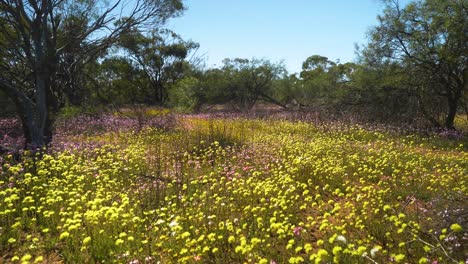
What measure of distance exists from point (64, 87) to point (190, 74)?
2344 centimetres

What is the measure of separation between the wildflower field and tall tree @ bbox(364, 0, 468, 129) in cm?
468

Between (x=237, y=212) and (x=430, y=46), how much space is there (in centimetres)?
1265

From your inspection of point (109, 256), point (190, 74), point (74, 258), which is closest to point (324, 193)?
point (109, 256)

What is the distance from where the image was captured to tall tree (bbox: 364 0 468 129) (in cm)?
1266

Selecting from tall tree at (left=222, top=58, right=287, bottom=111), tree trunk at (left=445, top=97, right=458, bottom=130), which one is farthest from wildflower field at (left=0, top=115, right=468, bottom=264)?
tall tree at (left=222, top=58, right=287, bottom=111)

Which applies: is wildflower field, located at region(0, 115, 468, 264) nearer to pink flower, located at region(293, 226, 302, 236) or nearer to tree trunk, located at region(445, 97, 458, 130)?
pink flower, located at region(293, 226, 302, 236)

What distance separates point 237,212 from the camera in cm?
575

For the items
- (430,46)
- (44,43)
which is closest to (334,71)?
(430,46)

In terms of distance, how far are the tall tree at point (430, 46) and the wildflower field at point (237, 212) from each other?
184 inches

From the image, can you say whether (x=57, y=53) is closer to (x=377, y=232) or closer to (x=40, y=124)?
(x=40, y=124)

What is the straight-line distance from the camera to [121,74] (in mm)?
36469

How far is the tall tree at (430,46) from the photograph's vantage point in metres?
12.7

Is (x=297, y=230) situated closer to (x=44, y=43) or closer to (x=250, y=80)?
(x=44, y=43)

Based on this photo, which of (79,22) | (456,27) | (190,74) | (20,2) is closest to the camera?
(20,2)
